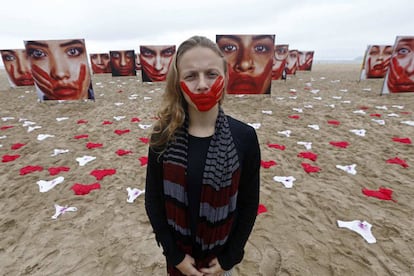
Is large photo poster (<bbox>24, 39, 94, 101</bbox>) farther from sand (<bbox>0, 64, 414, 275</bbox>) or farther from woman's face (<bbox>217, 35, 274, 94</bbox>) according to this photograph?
woman's face (<bbox>217, 35, 274, 94</bbox>)

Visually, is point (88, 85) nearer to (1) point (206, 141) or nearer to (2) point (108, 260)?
(2) point (108, 260)

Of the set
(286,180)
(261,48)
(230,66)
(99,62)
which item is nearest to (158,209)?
(286,180)

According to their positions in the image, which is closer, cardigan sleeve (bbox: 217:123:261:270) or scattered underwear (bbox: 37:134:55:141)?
cardigan sleeve (bbox: 217:123:261:270)

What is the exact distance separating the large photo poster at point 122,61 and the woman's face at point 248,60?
1046 centimetres

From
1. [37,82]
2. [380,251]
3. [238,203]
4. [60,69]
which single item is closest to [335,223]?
[380,251]

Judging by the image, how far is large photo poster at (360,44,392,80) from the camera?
11914 millimetres

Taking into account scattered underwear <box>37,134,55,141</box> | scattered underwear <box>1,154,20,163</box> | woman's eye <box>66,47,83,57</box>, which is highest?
woman's eye <box>66,47,83,57</box>

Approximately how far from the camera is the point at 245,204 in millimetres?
1209

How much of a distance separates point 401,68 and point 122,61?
52.2 feet

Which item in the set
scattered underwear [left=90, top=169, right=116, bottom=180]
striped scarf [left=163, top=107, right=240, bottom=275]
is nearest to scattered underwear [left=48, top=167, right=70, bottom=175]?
scattered underwear [left=90, top=169, right=116, bottom=180]

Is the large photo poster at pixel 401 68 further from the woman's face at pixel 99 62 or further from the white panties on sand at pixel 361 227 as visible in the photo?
the woman's face at pixel 99 62

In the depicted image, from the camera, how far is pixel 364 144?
4277 mm

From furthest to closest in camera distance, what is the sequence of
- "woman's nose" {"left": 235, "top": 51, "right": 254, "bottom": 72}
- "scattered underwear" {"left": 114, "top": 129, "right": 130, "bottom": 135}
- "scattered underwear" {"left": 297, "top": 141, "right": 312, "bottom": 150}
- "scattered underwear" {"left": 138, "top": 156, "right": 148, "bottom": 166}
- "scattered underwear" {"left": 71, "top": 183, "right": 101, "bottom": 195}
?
1. "woman's nose" {"left": 235, "top": 51, "right": 254, "bottom": 72}
2. "scattered underwear" {"left": 114, "top": 129, "right": 130, "bottom": 135}
3. "scattered underwear" {"left": 297, "top": 141, "right": 312, "bottom": 150}
4. "scattered underwear" {"left": 138, "top": 156, "right": 148, "bottom": 166}
5. "scattered underwear" {"left": 71, "top": 183, "right": 101, "bottom": 195}

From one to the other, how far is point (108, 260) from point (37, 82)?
316 inches
